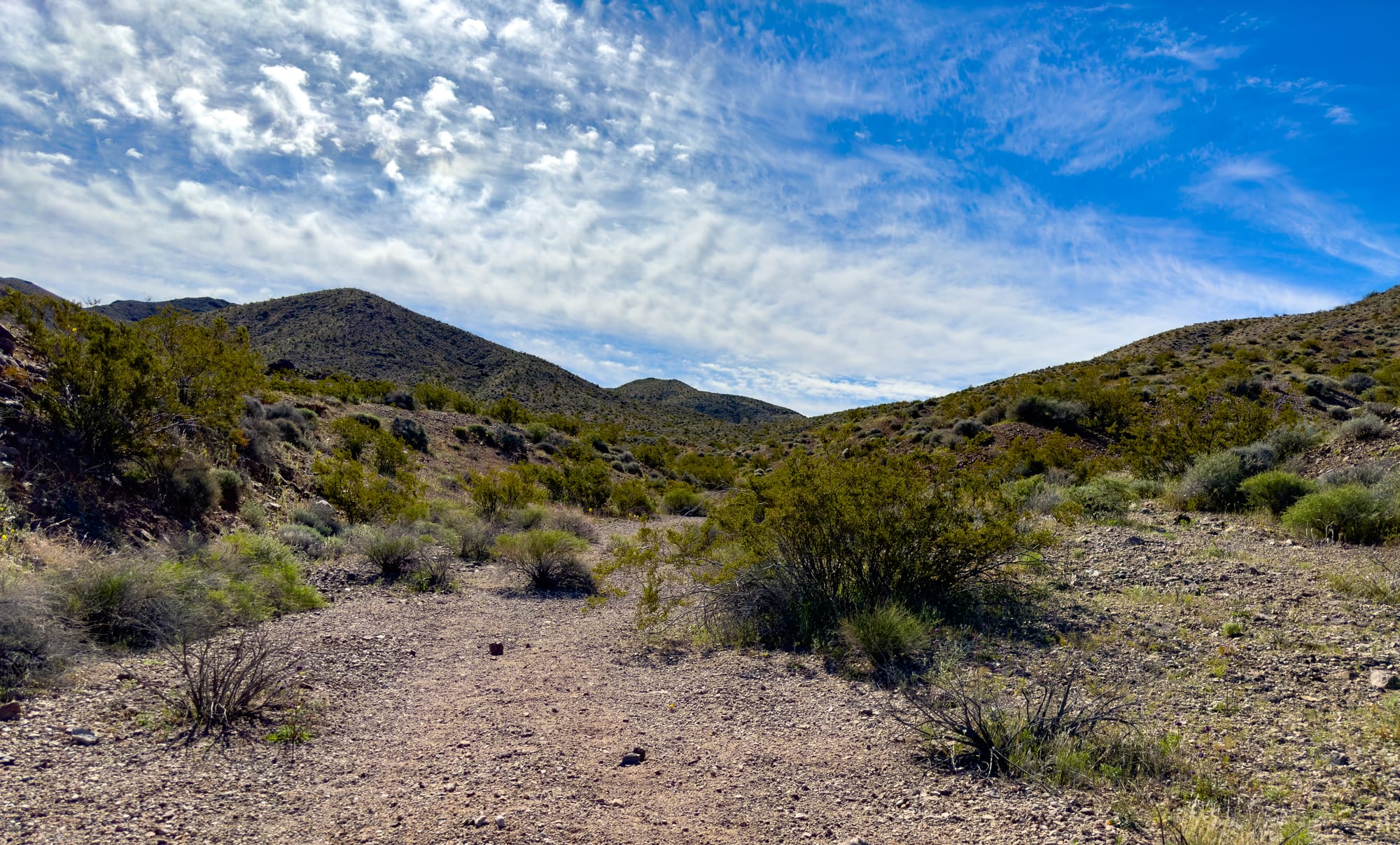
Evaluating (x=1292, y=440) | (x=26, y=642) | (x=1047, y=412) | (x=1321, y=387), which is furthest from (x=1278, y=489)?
(x=1321, y=387)

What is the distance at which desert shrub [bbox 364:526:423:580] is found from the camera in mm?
10297

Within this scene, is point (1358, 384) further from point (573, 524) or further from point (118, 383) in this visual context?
point (118, 383)

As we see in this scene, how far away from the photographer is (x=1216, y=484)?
435 inches

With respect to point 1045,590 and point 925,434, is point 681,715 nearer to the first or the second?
point 1045,590

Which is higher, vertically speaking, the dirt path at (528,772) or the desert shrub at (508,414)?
the desert shrub at (508,414)

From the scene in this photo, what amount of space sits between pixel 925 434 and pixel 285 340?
56091mm

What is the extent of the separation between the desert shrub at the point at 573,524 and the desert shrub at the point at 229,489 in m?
5.77

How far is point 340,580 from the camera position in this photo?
964 cm

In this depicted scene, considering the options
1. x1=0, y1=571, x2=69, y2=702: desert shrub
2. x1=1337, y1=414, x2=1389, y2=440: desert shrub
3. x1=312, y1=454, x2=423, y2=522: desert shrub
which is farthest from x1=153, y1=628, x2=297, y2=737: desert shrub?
x1=1337, y1=414, x2=1389, y2=440: desert shrub

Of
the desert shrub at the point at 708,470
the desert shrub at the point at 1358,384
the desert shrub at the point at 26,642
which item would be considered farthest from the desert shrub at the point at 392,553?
the desert shrub at the point at 1358,384

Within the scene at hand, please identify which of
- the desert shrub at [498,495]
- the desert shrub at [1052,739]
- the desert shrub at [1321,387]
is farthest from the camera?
the desert shrub at [1321,387]

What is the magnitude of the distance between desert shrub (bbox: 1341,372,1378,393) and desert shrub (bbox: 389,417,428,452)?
31.6 m

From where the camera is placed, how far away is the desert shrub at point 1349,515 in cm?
812

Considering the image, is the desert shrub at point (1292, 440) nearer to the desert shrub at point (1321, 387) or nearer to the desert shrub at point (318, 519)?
the desert shrub at point (1321, 387)
